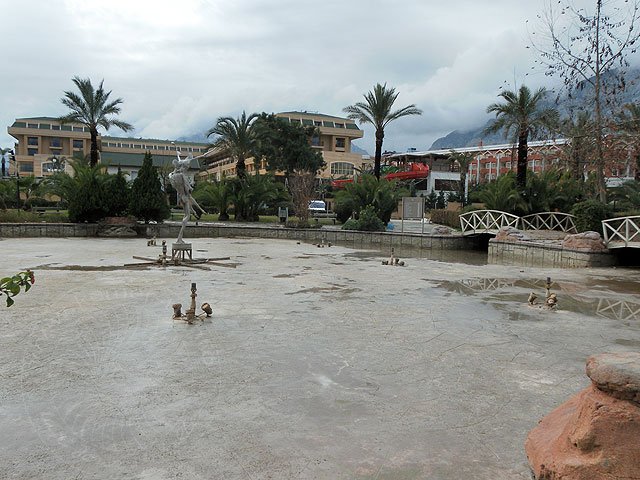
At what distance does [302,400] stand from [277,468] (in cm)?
131

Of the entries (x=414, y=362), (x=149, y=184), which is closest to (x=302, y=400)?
(x=414, y=362)

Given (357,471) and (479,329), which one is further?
(479,329)

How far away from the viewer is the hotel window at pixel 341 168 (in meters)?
72.1

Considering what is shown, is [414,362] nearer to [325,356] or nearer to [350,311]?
[325,356]

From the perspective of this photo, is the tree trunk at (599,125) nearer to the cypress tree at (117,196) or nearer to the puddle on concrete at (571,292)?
the puddle on concrete at (571,292)

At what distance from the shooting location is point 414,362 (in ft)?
20.7

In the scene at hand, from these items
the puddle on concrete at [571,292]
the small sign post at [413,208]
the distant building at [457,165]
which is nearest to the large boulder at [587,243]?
the puddle on concrete at [571,292]

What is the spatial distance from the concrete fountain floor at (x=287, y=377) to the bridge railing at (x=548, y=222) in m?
14.8

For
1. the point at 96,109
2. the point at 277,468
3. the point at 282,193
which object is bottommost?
Result: the point at 277,468

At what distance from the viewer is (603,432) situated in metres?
2.76

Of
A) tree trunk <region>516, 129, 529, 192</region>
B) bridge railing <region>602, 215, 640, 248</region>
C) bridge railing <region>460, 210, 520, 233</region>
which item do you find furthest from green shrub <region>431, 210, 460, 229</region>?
bridge railing <region>602, 215, 640, 248</region>

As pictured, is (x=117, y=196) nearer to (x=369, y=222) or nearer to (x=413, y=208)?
(x=369, y=222)

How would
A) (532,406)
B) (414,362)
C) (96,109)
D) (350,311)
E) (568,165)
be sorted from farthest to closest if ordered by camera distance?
(96,109), (568,165), (350,311), (414,362), (532,406)

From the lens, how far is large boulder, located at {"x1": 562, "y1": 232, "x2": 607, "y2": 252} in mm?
17719
